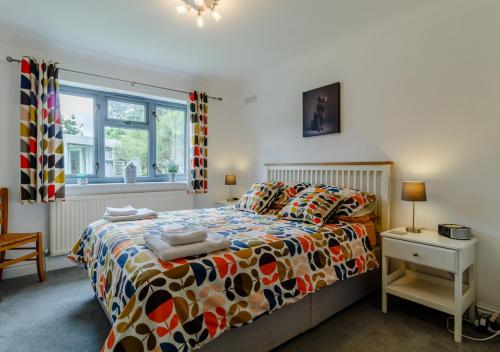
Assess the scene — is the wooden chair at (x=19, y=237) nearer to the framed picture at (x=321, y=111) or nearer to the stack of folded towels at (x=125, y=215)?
the stack of folded towels at (x=125, y=215)

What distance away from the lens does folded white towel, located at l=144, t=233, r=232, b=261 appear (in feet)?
4.68

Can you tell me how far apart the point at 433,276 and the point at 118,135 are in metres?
3.99

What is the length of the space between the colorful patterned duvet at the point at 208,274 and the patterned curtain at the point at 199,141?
5.62ft

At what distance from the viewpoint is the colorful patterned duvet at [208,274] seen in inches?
47.2

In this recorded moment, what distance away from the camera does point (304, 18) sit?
2500mm

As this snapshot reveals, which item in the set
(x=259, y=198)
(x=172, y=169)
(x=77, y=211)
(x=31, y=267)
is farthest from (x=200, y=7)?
(x=31, y=267)

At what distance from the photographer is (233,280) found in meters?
1.48

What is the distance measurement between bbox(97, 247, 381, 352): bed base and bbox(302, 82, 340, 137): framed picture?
4.74ft

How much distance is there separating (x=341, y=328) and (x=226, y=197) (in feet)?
9.50

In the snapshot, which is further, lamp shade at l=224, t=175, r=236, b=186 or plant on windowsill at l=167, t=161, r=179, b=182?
lamp shade at l=224, t=175, r=236, b=186

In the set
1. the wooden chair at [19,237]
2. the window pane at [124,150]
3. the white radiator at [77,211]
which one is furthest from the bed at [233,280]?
the window pane at [124,150]

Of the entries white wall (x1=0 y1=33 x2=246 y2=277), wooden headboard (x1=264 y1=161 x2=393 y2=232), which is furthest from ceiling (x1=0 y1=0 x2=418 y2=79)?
wooden headboard (x1=264 y1=161 x2=393 y2=232)

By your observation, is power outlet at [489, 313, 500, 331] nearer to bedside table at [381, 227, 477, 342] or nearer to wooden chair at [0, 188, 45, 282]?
bedside table at [381, 227, 477, 342]

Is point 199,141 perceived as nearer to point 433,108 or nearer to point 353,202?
point 353,202
